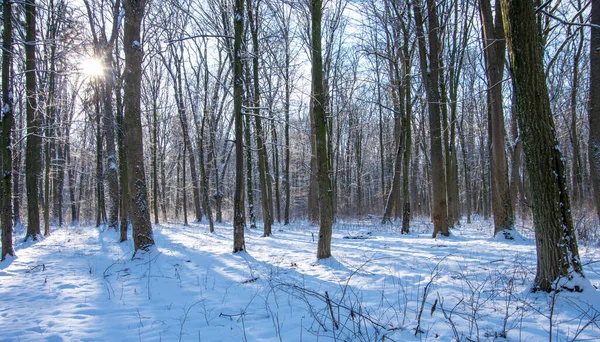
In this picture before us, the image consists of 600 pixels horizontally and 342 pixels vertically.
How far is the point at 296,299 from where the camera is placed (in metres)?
4.14

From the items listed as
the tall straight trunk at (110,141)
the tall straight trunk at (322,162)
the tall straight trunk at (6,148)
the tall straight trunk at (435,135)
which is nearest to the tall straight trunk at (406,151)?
the tall straight trunk at (435,135)

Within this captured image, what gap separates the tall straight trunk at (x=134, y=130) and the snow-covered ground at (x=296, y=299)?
0.68 metres

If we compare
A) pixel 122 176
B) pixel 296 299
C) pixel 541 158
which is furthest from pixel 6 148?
pixel 541 158

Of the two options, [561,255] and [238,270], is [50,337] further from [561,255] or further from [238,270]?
[561,255]

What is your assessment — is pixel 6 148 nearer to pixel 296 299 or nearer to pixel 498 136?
pixel 296 299

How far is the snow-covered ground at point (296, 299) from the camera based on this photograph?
120 inches

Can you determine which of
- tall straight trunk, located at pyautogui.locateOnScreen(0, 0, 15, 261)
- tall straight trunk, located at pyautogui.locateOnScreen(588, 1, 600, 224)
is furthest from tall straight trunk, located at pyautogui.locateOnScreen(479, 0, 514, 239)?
tall straight trunk, located at pyautogui.locateOnScreen(0, 0, 15, 261)

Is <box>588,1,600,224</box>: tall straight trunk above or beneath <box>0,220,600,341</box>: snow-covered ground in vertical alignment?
above

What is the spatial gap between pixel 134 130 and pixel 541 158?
7653 mm

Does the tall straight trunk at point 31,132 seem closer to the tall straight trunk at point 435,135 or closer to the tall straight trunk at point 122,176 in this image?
the tall straight trunk at point 122,176

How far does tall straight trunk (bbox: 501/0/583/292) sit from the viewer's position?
11.7 ft

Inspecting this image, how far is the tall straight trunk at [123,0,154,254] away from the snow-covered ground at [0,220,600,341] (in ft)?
2.24

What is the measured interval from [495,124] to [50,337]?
31.6ft

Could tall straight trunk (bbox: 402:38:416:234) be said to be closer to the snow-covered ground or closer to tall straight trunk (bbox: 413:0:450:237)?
tall straight trunk (bbox: 413:0:450:237)
